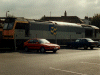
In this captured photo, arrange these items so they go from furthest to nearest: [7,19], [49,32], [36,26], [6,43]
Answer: [49,32] < [36,26] < [7,19] < [6,43]

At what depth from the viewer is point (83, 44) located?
30250mm

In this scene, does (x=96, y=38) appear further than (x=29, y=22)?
Yes

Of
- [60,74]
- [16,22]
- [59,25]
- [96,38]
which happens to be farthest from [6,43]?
[96,38]

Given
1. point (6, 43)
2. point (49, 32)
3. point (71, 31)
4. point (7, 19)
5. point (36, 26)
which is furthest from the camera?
point (71, 31)

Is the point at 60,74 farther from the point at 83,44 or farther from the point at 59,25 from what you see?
the point at 59,25

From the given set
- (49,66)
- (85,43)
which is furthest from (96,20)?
(49,66)

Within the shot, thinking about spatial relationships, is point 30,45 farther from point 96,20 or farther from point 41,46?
point 96,20

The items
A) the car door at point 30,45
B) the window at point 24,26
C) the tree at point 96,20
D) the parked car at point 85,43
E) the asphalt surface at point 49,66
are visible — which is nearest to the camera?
the asphalt surface at point 49,66

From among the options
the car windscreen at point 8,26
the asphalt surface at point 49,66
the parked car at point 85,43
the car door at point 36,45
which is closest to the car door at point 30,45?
the car door at point 36,45

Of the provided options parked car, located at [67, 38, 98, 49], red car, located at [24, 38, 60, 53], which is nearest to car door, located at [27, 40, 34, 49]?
red car, located at [24, 38, 60, 53]

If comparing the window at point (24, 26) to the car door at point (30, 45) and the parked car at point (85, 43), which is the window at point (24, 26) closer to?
the car door at point (30, 45)

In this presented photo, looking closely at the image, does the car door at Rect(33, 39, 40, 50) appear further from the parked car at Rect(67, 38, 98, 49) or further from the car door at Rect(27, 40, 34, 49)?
the parked car at Rect(67, 38, 98, 49)

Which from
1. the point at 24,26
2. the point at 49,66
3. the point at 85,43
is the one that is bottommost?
the point at 85,43

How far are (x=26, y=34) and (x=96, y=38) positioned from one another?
17987mm
